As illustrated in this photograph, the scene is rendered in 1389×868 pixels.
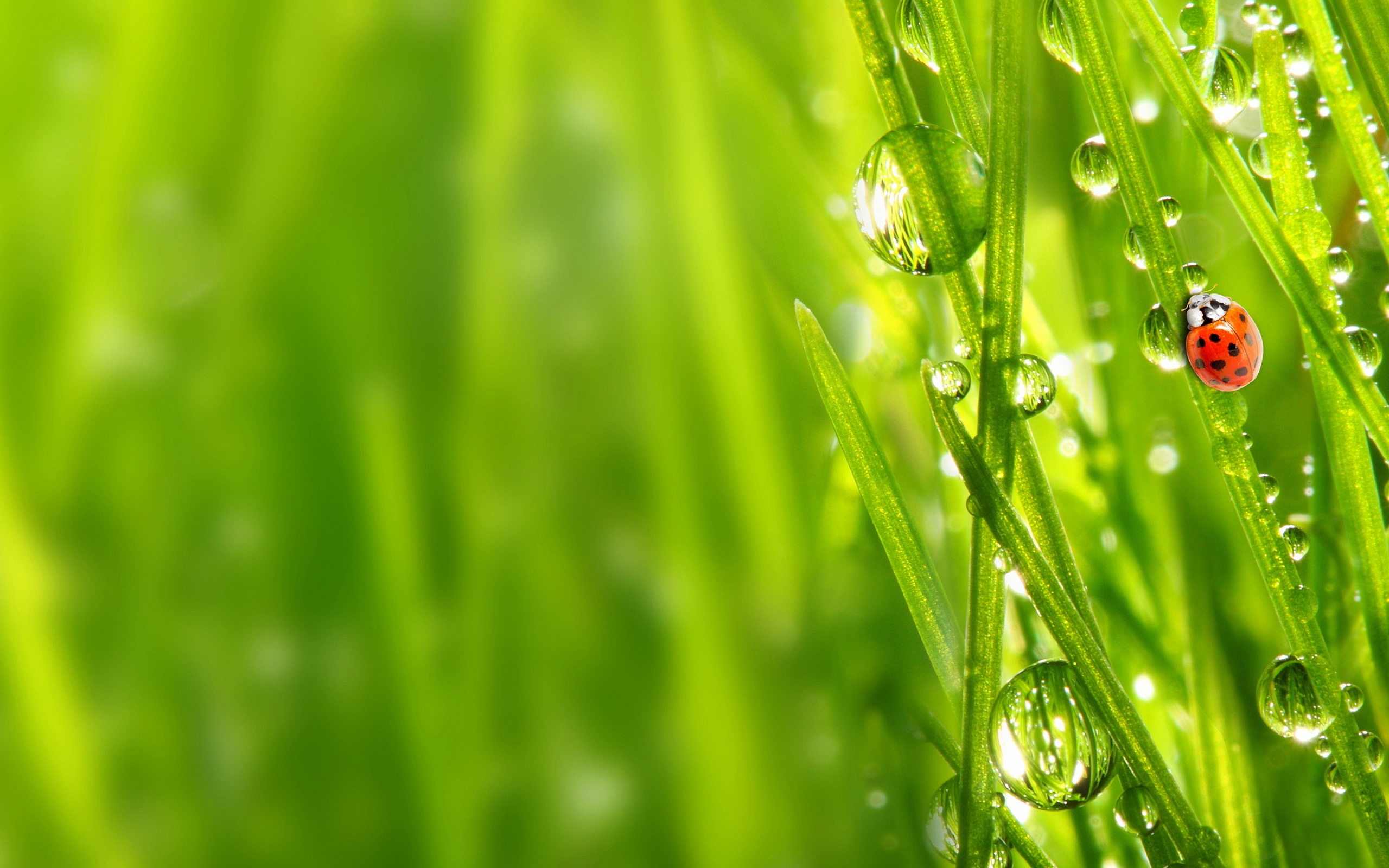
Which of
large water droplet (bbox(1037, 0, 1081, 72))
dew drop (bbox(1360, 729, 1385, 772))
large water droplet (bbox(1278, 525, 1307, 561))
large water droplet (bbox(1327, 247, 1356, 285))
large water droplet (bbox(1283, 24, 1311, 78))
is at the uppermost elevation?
large water droplet (bbox(1037, 0, 1081, 72))

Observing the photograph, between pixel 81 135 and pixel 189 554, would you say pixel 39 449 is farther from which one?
pixel 81 135

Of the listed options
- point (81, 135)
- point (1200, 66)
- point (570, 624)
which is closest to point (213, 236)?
point (81, 135)

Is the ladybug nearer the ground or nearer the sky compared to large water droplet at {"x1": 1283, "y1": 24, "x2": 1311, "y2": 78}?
nearer the ground

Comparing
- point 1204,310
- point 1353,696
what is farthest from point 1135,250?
point 1353,696

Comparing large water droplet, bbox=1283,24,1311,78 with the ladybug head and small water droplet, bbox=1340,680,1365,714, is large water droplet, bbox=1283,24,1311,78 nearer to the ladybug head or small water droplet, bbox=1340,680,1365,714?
the ladybug head

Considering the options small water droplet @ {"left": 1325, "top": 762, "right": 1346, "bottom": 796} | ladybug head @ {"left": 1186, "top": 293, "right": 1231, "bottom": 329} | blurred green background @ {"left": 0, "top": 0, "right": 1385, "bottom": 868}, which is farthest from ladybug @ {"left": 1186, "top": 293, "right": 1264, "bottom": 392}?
blurred green background @ {"left": 0, "top": 0, "right": 1385, "bottom": 868}

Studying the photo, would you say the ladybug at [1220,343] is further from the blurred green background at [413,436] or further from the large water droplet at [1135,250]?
the blurred green background at [413,436]

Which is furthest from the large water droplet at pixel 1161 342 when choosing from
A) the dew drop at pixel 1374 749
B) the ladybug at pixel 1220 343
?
the dew drop at pixel 1374 749
